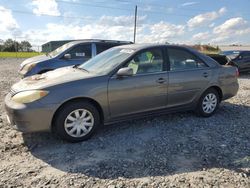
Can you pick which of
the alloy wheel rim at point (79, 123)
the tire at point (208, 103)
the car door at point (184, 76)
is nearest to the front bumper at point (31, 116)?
the alloy wheel rim at point (79, 123)

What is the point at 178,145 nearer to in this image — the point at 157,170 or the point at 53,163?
the point at 157,170

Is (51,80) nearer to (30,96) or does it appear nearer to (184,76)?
(30,96)

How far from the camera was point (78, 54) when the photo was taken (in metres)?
9.11

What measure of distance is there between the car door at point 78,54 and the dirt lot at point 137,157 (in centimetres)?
366

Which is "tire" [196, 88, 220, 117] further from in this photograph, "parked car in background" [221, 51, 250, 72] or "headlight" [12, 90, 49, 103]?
"parked car in background" [221, 51, 250, 72]

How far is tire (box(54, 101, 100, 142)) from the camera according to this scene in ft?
14.0

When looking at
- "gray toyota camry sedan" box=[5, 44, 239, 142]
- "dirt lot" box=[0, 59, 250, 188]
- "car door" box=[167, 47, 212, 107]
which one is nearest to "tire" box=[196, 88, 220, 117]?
"gray toyota camry sedan" box=[5, 44, 239, 142]

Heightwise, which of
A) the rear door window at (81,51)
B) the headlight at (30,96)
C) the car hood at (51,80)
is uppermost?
the rear door window at (81,51)

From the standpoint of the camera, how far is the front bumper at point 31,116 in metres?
4.04

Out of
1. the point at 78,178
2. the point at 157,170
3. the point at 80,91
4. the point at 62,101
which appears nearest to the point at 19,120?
the point at 62,101

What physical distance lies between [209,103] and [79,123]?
9.78ft

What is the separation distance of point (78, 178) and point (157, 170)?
40.5 inches

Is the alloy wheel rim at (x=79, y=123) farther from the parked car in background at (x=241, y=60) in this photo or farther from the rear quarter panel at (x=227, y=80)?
the parked car in background at (x=241, y=60)

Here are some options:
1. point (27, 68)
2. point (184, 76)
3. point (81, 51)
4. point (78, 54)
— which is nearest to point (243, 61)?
point (81, 51)
